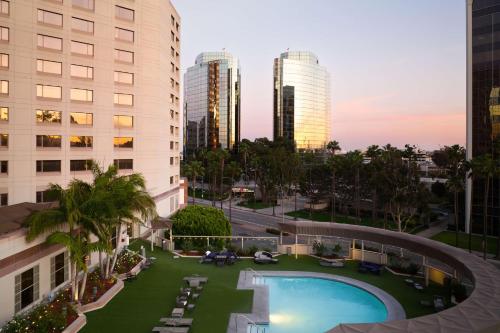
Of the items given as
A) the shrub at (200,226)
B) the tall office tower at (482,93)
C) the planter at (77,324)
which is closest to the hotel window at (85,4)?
the shrub at (200,226)

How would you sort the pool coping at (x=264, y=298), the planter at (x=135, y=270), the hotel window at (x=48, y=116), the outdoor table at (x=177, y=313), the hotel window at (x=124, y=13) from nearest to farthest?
the outdoor table at (x=177, y=313)
the pool coping at (x=264, y=298)
the planter at (x=135, y=270)
the hotel window at (x=48, y=116)
the hotel window at (x=124, y=13)

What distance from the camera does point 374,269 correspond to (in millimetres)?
32062

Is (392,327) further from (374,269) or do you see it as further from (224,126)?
(224,126)

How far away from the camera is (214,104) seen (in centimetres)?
18875

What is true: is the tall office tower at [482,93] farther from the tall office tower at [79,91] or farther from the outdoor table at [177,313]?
the outdoor table at [177,313]

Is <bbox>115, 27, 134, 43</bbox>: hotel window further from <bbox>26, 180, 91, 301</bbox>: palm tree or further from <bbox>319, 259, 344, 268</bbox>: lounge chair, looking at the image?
<bbox>319, 259, 344, 268</bbox>: lounge chair

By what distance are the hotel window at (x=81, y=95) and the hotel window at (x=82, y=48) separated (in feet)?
13.7

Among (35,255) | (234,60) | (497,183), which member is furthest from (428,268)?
(234,60)

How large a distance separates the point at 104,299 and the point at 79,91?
27.4 metres

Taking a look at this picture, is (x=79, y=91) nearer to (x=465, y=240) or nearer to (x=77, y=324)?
(x=77, y=324)

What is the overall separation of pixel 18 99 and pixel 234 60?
165m

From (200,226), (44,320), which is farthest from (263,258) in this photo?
(44,320)

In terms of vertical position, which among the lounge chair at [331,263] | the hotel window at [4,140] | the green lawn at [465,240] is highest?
the hotel window at [4,140]

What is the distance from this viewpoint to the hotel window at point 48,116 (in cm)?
4059
